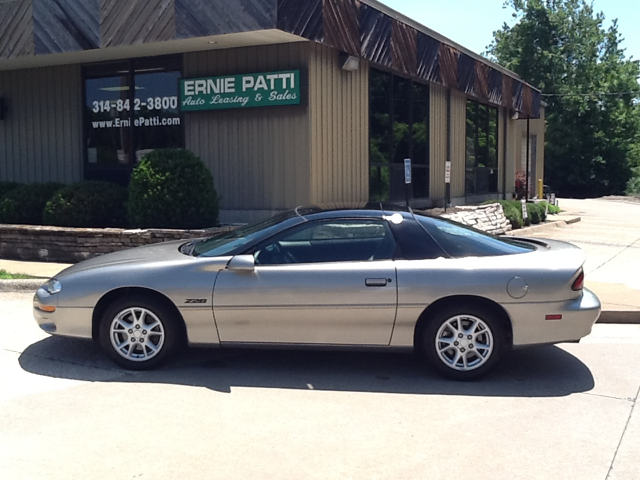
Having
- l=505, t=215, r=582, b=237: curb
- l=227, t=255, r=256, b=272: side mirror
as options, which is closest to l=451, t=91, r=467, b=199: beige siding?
l=505, t=215, r=582, b=237: curb

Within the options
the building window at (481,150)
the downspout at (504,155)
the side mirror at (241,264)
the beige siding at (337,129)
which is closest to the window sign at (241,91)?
the beige siding at (337,129)

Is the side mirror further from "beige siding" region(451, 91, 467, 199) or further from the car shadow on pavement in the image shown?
"beige siding" region(451, 91, 467, 199)

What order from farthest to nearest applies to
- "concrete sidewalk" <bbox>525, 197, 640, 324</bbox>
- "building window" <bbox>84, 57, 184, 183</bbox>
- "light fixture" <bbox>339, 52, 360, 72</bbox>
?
"building window" <bbox>84, 57, 184, 183</bbox> < "light fixture" <bbox>339, 52, 360, 72</bbox> < "concrete sidewalk" <bbox>525, 197, 640, 324</bbox>

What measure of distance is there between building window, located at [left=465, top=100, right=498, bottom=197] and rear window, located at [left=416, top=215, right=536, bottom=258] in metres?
13.7

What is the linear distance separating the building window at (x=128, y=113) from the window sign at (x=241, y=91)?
0.57m

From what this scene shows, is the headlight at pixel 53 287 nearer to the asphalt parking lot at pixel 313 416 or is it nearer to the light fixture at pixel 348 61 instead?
the asphalt parking lot at pixel 313 416

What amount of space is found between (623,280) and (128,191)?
8350 mm

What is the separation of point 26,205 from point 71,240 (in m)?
2.18

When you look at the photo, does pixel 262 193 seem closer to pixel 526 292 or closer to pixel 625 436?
pixel 526 292

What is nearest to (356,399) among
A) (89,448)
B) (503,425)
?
(503,425)

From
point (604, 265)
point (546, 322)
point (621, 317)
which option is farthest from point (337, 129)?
point (546, 322)

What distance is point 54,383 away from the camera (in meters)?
5.51

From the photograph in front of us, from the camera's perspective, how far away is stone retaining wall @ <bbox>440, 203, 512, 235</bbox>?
594 inches

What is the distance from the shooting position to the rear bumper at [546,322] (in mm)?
5508
